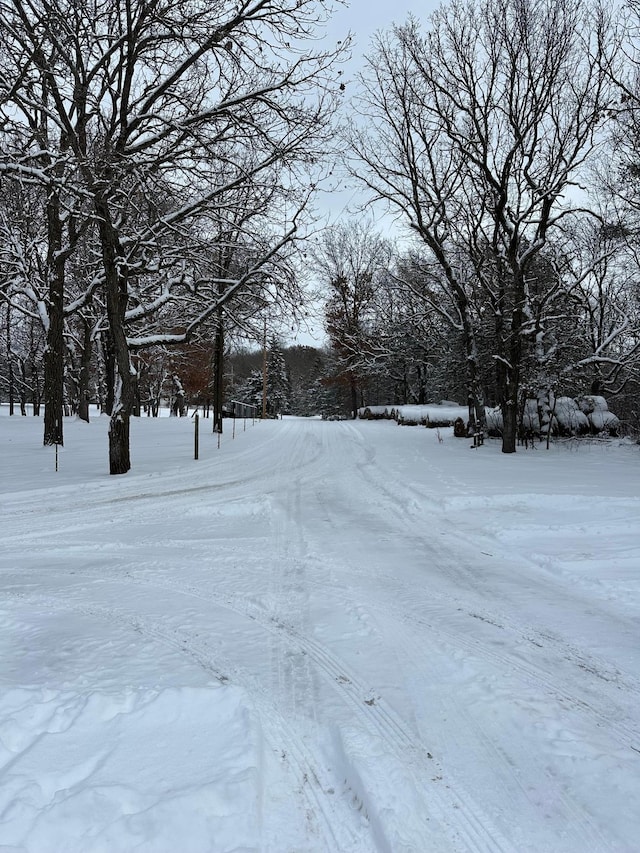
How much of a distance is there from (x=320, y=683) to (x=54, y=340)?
50.0 feet

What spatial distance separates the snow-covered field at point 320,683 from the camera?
1.94m

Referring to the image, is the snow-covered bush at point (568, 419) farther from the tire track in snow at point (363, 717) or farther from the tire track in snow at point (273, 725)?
the tire track in snow at point (273, 725)

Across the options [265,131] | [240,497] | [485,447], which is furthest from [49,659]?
[485,447]

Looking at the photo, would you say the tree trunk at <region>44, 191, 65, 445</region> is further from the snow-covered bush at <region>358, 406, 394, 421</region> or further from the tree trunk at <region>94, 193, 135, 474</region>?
the snow-covered bush at <region>358, 406, 394, 421</region>

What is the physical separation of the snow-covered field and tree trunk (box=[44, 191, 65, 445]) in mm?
8719

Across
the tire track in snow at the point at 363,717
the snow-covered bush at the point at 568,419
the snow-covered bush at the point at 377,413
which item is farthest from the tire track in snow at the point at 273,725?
the snow-covered bush at the point at 377,413

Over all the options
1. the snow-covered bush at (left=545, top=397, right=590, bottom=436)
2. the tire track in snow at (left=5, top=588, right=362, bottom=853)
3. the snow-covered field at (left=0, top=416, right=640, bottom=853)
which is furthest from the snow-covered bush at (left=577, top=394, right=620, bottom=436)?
the tire track in snow at (left=5, top=588, right=362, bottom=853)

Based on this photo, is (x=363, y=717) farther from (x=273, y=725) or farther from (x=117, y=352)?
(x=117, y=352)

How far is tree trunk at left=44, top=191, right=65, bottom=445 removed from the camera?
14641 millimetres

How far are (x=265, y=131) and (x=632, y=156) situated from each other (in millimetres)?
10346

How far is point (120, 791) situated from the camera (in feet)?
6.59

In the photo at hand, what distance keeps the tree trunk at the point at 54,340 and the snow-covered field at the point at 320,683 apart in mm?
8719

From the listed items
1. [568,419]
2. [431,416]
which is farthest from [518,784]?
[431,416]

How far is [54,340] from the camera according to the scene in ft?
49.9
